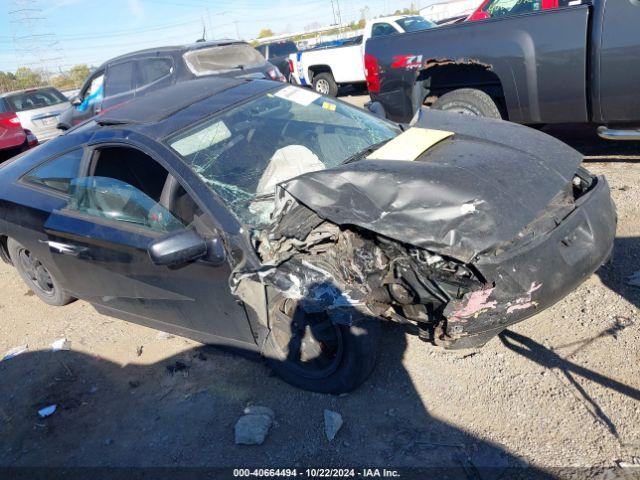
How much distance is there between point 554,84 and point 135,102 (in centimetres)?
378

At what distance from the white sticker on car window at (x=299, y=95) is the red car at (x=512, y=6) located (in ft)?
9.30

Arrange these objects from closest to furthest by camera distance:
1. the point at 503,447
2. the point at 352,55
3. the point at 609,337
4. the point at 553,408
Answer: the point at 503,447
the point at 553,408
the point at 609,337
the point at 352,55

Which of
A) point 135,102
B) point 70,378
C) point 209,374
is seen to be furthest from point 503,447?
point 135,102

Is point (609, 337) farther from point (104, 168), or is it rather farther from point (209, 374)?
point (104, 168)

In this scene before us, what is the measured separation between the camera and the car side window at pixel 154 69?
25.2 feet

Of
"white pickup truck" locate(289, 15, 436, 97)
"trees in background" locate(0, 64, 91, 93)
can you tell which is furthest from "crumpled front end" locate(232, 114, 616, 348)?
"trees in background" locate(0, 64, 91, 93)

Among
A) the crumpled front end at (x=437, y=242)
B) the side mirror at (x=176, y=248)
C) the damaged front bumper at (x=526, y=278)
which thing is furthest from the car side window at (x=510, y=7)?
the side mirror at (x=176, y=248)

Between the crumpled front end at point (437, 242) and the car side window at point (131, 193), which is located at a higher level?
the car side window at point (131, 193)

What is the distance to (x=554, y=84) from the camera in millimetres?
4629

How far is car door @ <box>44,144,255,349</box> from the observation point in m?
2.75

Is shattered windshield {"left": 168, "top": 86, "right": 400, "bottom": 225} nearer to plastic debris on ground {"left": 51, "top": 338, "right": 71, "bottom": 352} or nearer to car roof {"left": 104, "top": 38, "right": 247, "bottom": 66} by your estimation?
plastic debris on ground {"left": 51, "top": 338, "right": 71, "bottom": 352}

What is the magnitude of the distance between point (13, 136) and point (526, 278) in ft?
33.0

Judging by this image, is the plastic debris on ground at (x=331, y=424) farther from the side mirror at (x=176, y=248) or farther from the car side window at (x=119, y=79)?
the car side window at (x=119, y=79)

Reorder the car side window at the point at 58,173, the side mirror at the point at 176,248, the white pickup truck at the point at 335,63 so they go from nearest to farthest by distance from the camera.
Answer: the side mirror at the point at 176,248
the car side window at the point at 58,173
the white pickup truck at the point at 335,63
